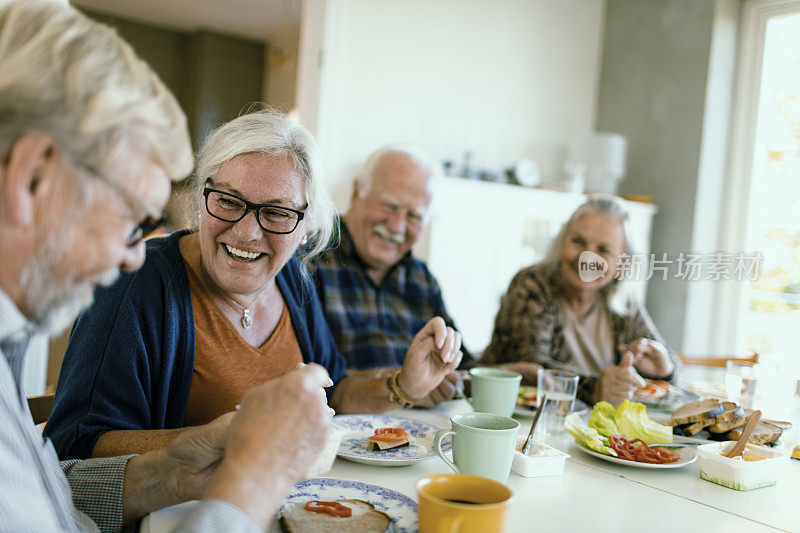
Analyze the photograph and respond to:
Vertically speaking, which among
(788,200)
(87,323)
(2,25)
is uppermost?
(788,200)

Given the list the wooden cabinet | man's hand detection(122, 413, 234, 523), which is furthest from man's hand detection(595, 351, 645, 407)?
the wooden cabinet

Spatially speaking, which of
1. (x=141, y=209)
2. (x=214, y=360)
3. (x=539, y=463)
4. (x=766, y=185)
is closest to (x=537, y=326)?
(x=539, y=463)

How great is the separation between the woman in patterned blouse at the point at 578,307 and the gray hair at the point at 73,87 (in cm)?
157

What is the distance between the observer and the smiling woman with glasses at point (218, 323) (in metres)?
1.09

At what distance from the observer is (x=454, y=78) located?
417 cm

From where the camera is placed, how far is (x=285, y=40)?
22.7 feet

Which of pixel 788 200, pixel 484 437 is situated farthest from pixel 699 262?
pixel 484 437

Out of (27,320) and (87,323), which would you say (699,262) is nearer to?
(87,323)

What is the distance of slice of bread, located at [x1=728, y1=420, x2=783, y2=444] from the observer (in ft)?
4.35

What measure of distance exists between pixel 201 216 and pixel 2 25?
722 mm

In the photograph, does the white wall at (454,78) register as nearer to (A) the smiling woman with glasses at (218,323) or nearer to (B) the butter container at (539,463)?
(A) the smiling woman with glasses at (218,323)

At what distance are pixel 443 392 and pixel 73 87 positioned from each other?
1.11 metres

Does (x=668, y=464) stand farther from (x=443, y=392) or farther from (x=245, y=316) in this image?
(x=245, y=316)

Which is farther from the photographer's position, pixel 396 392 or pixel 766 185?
pixel 766 185
